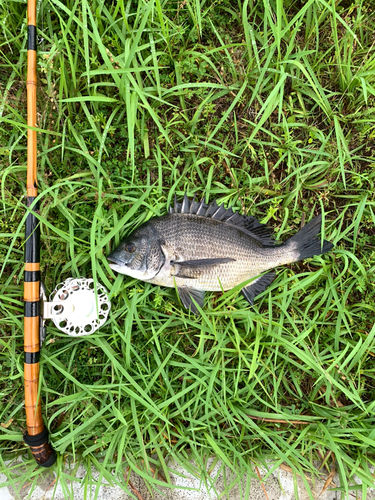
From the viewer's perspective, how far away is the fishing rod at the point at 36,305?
2.39 meters

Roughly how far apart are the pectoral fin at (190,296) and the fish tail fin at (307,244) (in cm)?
95

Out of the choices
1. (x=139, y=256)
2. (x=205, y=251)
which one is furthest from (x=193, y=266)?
(x=139, y=256)

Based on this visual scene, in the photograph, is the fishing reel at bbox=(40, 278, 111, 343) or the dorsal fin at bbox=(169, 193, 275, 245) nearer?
the fishing reel at bbox=(40, 278, 111, 343)

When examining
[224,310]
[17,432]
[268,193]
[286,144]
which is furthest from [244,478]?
[286,144]

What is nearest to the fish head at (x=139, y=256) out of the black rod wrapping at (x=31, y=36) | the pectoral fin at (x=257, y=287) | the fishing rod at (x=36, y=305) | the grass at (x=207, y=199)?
the grass at (x=207, y=199)

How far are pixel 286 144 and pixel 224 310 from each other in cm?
173

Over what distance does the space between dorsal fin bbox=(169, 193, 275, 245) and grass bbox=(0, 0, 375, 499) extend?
162mm

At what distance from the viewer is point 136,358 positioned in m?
2.79

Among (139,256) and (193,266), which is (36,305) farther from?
(193,266)

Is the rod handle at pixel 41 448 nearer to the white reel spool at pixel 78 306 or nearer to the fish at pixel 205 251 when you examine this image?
the white reel spool at pixel 78 306

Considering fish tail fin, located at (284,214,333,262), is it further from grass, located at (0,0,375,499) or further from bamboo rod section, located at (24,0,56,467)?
bamboo rod section, located at (24,0,56,467)

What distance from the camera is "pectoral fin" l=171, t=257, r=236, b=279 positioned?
2625 mm

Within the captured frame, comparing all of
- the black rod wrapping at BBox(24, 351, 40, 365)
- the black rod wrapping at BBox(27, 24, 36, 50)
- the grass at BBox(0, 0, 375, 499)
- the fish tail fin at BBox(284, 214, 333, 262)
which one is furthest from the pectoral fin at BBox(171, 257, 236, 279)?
the black rod wrapping at BBox(27, 24, 36, 50)

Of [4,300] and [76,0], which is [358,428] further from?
[76,0]
